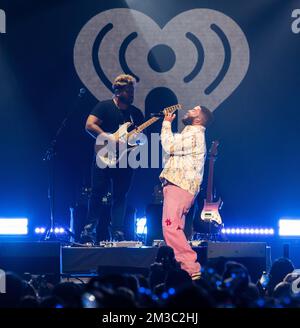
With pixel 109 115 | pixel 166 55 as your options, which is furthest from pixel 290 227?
pixel 109 115

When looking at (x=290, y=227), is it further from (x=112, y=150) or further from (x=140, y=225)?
(x=112, y=150)

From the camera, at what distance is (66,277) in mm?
7781

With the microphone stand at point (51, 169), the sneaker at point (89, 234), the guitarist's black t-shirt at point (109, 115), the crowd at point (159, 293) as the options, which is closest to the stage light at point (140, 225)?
the microphone stand at point (51, 169)

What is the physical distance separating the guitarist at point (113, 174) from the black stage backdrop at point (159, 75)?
2226 mm

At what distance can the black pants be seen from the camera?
27.6 feet

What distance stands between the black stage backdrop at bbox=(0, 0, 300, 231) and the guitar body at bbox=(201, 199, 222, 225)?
175cm

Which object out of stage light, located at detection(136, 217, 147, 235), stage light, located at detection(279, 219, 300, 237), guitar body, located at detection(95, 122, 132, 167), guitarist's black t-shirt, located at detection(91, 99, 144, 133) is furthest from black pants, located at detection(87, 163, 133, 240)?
stage light, located at detection(279, 219, 300, 237)

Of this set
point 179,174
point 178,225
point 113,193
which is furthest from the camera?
point 113,193

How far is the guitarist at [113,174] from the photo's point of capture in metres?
8.43

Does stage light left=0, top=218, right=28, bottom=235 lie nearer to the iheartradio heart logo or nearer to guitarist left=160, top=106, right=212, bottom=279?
the iheartradio heart logo

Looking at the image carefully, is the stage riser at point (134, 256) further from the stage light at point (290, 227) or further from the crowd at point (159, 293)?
the stage light at point (290, 227)

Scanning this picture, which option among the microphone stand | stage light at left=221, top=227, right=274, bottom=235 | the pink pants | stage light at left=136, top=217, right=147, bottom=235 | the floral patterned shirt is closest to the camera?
the pink pants

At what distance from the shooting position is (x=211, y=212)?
930 centimetres

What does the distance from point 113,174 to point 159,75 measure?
108 inches
